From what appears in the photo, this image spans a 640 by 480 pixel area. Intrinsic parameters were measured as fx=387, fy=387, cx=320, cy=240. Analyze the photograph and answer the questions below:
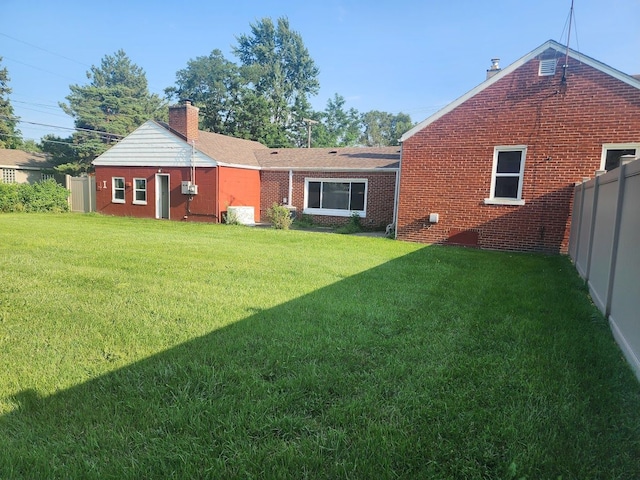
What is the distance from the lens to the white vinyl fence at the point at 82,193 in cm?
2038

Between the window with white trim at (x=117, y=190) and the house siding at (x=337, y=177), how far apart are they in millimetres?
7046

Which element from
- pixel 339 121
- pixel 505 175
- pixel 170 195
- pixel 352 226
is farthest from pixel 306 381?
pixel 339 121

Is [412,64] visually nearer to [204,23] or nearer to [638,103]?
[204,23]

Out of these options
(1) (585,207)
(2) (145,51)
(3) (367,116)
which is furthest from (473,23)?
(3) (367,116)

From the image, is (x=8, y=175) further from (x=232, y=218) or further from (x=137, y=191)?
(x=232, y=218)

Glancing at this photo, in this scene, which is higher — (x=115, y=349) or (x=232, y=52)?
(x=232, y=52)

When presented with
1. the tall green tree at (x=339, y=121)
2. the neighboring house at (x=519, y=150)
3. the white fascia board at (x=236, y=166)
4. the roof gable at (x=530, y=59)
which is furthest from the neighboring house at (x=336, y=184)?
the tall green tree at (x=339, y=121)

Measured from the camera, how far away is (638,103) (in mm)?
9305

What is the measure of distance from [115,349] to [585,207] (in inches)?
303

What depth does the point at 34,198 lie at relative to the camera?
19.9 m

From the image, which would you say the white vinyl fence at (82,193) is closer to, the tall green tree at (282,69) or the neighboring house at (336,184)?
the neighboring house at (336,184)

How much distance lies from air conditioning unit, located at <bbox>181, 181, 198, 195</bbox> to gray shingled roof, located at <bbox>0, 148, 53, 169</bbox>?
22473 mm

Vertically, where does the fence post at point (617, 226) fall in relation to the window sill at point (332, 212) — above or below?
above

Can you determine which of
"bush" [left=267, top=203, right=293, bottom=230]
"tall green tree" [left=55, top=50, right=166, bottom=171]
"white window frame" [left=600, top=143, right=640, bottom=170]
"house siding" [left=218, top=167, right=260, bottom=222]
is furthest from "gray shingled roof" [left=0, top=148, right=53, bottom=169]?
"white window frame" [left=600, top=143, right=640, bottom=170]
